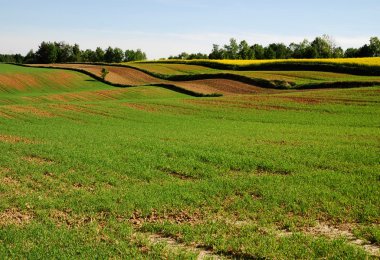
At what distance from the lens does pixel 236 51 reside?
175 meters

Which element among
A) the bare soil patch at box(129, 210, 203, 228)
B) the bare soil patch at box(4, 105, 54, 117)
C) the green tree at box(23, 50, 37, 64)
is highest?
the green tree at box(23, 50, 37, 64)

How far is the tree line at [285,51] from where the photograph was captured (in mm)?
132875

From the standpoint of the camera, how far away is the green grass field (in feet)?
33.8

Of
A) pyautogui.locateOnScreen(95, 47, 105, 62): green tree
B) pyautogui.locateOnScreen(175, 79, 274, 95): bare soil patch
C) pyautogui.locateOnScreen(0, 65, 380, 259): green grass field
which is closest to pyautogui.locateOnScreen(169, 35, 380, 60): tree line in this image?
pyautogui.locateOnScreen(95, 47, 105, 62): green tree

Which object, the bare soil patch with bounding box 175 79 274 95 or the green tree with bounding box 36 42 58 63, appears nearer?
the bare soil patch with bounding box 175 79 274 95

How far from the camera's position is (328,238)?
10.5 m

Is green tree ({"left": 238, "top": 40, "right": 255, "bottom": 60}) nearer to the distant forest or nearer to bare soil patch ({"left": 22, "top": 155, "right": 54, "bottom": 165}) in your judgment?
the distant forest

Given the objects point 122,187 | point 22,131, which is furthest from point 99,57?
point 122,187

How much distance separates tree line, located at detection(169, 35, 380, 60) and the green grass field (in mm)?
109499

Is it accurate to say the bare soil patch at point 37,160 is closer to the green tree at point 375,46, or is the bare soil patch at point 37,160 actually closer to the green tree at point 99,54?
the green tree at point 375,46

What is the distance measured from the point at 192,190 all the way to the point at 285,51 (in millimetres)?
169854

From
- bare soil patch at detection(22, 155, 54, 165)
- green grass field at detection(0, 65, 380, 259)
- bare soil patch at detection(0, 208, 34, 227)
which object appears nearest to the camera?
green grass field at detection(0, 65, 380, 259)

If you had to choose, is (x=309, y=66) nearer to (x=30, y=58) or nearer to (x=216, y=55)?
(x=216, y=55)

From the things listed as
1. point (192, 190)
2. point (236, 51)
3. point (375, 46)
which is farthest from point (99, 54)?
point (192, 190)
